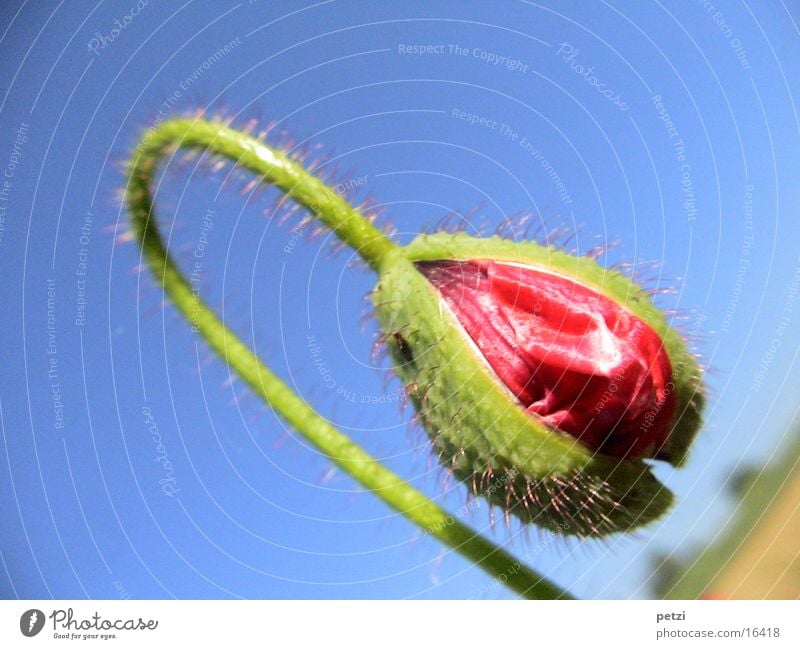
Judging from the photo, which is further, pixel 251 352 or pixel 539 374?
pixel 251 352

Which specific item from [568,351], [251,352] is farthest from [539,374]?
[251,352]

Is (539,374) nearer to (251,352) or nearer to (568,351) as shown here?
(568,351)

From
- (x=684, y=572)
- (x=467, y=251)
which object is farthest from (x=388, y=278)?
(x=684, y=572)
